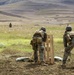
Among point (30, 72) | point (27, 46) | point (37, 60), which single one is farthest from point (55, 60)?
point (27, 46)

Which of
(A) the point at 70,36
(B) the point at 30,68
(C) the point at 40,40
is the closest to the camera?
(B) the point at 30,68

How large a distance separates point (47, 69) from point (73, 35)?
224 cm

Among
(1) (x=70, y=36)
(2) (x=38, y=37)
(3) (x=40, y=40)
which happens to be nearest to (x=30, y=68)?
(3) (x=40, y=40)

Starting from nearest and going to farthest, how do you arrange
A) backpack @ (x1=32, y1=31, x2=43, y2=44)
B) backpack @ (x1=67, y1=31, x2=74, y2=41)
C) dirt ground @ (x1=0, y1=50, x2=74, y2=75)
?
dirt ground @ (x1=0, y1=50, x2=74, y2=75), backpack @ (x1=67, y1=31, x2=74, y2=41), backpack @ (x1=32, y1=31, x2=43, y2=44)

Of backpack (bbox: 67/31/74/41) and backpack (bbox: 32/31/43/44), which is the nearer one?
backpack (bbox: 67/31/74/41)

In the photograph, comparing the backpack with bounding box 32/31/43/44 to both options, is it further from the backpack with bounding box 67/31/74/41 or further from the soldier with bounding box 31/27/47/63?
A: the backpack with bounding box 67/31/74/41

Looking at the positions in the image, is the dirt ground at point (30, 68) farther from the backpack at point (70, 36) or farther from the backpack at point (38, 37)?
the backpack at point (70, 36)

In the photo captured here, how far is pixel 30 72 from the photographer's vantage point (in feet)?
53.3

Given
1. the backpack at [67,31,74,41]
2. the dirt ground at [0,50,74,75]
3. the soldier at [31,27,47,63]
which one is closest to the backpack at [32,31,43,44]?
the soldier at [31,27,47,63]

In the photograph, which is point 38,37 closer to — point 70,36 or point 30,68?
point 70,36

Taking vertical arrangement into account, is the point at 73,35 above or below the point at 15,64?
above

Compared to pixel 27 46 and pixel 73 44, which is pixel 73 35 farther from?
pixel 27 46

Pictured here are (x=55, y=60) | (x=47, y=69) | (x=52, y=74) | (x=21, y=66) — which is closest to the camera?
(x=52, y=74)

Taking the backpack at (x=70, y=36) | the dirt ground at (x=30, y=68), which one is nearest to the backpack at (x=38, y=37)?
the dirt ground at (x=30, y=68)
